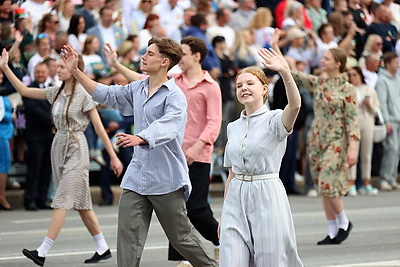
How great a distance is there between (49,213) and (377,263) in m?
6.25

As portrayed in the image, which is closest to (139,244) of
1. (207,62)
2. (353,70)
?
(207,62)

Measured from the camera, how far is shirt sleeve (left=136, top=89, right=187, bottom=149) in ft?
24.9

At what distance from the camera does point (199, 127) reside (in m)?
9.87

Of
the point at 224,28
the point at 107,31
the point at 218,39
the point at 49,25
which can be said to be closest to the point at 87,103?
the point at 49,25

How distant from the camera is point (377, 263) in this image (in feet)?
33.2

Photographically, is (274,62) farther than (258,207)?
No

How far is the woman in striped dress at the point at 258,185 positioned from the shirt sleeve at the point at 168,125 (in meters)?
0.64

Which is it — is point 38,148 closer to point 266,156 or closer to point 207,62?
point 207,62

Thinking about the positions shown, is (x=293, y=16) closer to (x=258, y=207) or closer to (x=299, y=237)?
(x=299, y=237)

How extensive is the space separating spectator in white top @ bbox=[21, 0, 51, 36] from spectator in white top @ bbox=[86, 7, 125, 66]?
2.59 ft

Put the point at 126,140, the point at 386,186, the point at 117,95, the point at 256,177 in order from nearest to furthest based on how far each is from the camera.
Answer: the point at 256,177 → the point at 126,140 → the point at 117,95 → the point at 386,186

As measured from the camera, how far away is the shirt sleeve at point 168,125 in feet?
24.9

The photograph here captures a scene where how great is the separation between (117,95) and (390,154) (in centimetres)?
1192

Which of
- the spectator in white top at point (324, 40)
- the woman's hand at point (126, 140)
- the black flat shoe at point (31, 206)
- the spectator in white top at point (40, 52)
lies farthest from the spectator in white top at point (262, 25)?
the woman's hand at point (126, 140)
